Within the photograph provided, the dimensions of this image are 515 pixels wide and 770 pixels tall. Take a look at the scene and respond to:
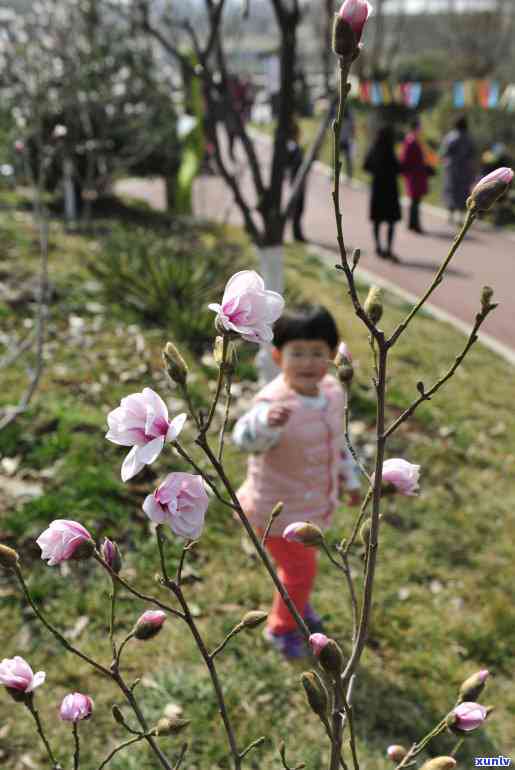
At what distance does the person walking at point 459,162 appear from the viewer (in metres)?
12.1

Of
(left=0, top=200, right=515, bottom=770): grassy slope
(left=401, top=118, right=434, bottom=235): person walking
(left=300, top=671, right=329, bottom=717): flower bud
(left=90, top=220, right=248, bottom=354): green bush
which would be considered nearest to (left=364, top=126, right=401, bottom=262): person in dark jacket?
(left=401, top=118, right=434, bottom=235): person walking

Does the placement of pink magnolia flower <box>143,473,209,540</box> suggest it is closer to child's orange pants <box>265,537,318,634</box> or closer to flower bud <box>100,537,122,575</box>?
flower bud <box>100,537,122,575</box>

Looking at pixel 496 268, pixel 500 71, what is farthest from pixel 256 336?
pixel 500 71

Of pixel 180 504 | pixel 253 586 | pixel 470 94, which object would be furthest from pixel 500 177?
pixel 470 94

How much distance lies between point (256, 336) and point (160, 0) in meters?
7.67

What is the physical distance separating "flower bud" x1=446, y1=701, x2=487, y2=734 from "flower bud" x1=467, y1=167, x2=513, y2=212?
2.54 ft

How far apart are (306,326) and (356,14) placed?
178 cm

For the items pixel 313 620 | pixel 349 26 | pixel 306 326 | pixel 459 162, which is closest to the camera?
pixel 349 26

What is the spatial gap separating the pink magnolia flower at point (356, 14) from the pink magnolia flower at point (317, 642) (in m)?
0.83

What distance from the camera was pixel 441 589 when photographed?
3664 millimetres

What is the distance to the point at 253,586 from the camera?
348 centimetres

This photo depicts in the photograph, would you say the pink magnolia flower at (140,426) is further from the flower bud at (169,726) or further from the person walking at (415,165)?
the person walking at (415,165)

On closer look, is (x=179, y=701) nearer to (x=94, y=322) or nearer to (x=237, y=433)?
(x=237, y=433)

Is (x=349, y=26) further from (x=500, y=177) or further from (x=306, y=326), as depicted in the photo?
(x=306, y=326)
